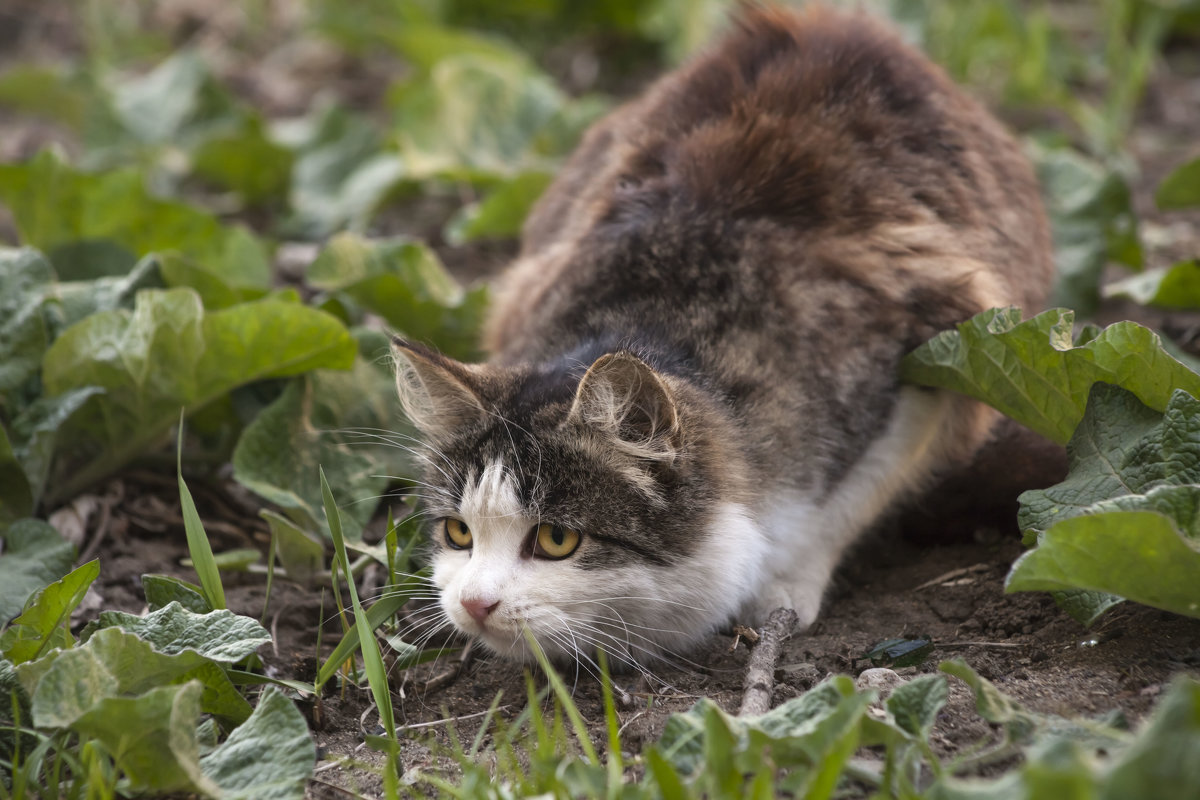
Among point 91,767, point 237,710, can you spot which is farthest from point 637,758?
point 91,767

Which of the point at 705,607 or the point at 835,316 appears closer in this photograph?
the point at 705,607

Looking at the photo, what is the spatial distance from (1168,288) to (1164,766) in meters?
2.49

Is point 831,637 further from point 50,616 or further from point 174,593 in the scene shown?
point 50,616

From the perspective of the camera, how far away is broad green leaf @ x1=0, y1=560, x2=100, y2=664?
2.31m

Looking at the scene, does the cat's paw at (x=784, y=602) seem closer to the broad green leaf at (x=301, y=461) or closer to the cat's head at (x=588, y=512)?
the cat's head at (x=588, y=512)

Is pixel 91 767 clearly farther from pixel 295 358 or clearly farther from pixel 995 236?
pixel 995 236

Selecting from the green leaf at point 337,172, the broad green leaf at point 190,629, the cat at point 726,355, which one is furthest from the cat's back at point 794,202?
the green leaf at point 337,172

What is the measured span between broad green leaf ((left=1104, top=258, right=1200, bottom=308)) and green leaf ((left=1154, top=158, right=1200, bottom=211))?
439 mm

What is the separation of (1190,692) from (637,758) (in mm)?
984

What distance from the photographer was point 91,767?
1980 millimetres

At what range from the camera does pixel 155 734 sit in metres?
2.00

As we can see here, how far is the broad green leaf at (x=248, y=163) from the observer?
16.2ft

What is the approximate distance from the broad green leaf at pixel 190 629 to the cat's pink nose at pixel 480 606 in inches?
16.8

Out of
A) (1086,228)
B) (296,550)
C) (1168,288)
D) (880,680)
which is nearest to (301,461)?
(296,550)
